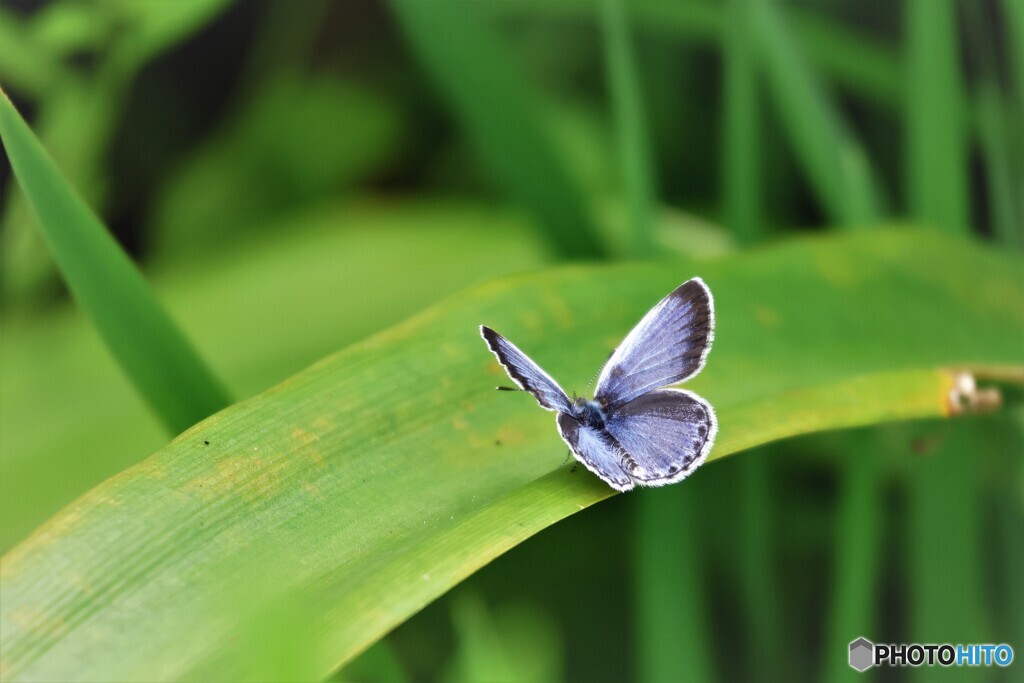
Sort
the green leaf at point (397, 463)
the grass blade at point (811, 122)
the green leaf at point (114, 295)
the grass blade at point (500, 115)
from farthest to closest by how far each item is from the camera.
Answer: the grass blade at point (811, 122), the grass blade at point (500, 115), the green leaf at point (114, 295), the green leaf at point (397, 463)

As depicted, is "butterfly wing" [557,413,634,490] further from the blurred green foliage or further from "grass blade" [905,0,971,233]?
"grass blade" [905,0,971,233]

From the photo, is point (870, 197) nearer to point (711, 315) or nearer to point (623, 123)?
point (623, 123)

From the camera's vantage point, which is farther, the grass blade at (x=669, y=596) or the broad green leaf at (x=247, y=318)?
the broad green leaf at (x=247, y=318)

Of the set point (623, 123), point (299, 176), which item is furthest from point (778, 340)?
point (299, 176)

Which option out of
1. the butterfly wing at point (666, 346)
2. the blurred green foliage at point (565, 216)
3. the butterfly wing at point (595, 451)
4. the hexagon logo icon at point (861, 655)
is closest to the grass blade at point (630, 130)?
the blurred green foliage at point (565, 216)

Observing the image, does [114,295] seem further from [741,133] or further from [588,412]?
[741,133]

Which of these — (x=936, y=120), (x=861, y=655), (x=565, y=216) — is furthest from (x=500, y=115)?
(x=861, y=655)

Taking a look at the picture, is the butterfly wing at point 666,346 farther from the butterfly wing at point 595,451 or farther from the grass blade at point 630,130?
the grass blade at point 630,130
